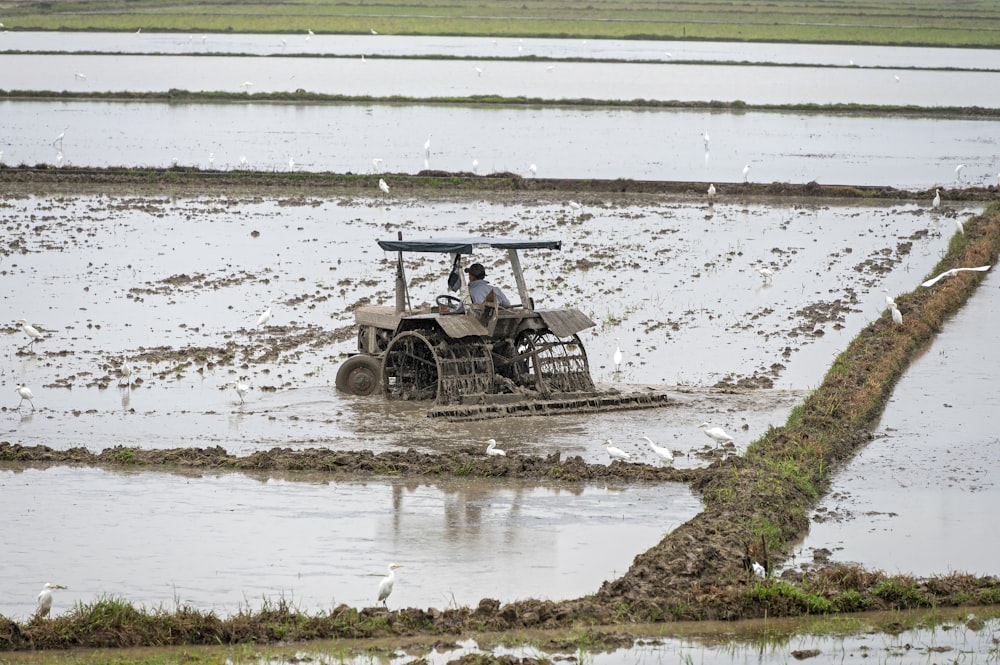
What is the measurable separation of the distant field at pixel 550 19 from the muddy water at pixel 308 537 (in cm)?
7031

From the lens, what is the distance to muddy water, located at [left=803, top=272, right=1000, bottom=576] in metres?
10.7

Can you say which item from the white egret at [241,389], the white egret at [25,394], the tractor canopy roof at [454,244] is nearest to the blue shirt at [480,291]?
the tractor canopy roof at [454,244]

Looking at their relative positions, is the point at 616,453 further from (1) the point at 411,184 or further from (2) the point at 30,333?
(1) the point at 411,184

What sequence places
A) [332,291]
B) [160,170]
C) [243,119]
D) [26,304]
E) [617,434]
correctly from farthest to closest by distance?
[243,119], [160,170], [332,291], [26,304], [617,434]

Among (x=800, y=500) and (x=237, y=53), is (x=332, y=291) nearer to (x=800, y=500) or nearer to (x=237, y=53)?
(x=800, y=500)

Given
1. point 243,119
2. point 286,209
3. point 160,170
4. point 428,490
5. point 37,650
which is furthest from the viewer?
point 243,119

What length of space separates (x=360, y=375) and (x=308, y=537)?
16.2 ft

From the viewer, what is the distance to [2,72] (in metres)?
61.3

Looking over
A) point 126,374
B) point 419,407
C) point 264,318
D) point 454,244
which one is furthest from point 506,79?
point 419,407

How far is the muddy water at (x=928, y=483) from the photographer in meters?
10.7

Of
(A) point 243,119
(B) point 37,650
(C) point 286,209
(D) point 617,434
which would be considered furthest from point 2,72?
(B) point 37,650

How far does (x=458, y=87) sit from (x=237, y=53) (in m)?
16.0

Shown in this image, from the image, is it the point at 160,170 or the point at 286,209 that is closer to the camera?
the point at 286,209

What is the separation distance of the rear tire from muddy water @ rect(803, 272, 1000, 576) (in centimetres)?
528
